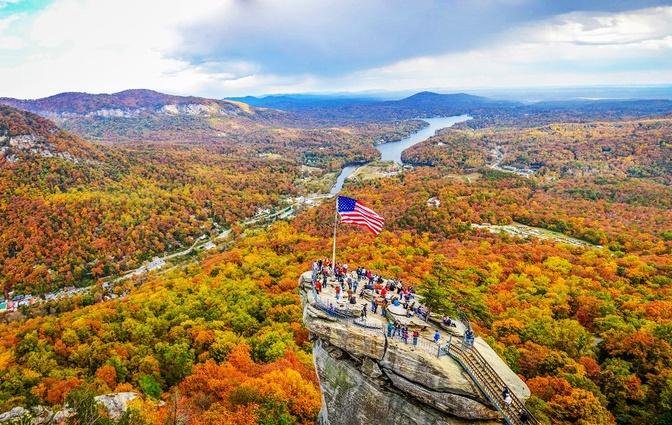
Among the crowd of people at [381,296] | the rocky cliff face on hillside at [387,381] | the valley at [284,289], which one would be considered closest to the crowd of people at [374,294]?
the crowd of people at [381,296]

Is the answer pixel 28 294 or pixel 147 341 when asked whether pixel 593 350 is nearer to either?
pixel 147 341

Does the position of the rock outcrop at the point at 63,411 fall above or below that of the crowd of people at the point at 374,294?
below

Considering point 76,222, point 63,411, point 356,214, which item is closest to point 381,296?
point 356,214

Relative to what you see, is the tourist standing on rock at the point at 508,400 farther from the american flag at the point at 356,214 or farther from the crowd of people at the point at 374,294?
the american flag at the point at 356,214

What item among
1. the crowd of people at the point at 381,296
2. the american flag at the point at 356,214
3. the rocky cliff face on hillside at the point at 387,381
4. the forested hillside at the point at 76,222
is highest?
the american flag at the point at 356,214

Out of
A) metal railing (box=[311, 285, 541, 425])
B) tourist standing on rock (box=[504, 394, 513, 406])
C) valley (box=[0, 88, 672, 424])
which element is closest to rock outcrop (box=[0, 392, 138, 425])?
valley (box=[0, 88, 672, 424])

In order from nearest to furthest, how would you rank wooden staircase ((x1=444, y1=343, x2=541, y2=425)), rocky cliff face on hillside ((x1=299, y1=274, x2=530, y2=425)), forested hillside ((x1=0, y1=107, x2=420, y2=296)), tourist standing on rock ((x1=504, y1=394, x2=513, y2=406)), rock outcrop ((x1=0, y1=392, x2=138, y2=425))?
Answer: tourist standing on rock ((x1=504, y1=394, x2=513, y2=406)) → wooden staircase ((x1=444, y1=343, x2=541, y2=425)) → rocky cliff face on hillside ((x1=299, y1=274, x2=530, y2=425)) → rock outcrop ((x1=0, y1=392, x2=138, y2=425)) → forested hillside ((x1=0, y1=107, x2=420, y2=296))

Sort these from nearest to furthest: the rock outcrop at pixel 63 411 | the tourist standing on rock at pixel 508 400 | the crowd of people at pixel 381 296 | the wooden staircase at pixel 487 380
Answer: the tourist standing on rock at pixel 508 400 → the wooden staircase at pixel 487 380 → the crowd of people at pixel 381 296 → the rock outcrop at pixel 63 411

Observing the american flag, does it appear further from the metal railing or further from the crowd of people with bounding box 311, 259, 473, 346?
the metal railing

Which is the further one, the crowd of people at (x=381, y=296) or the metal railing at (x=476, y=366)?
the crowd of people at (x=381, y=296)
